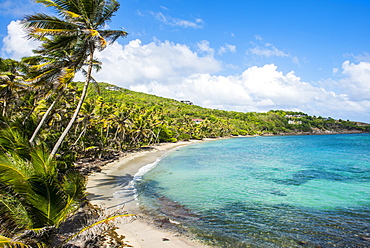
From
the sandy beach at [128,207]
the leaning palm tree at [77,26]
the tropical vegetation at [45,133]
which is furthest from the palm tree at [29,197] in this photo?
the leaning palm tree at [77,26]

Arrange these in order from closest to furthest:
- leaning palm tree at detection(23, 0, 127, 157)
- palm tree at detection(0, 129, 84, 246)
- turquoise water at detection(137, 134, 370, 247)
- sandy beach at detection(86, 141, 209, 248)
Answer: palm tree at detection(0, 129, 84, 246)
sandy beach at detection(86, 141, 209, 248)
turquoise water at detection(137, 134, 370, 247)
leaning palm tree at detection(23, 0, 127, 157)

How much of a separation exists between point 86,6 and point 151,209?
909cm

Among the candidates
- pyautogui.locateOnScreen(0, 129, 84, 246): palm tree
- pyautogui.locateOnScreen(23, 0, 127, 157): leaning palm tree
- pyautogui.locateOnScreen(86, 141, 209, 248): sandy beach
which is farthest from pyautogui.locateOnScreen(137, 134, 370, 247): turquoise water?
pyautogui.locateOnScreen(23, 0, 127, 157): leaning palm tree

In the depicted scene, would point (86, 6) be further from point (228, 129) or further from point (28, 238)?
point (228, 129)

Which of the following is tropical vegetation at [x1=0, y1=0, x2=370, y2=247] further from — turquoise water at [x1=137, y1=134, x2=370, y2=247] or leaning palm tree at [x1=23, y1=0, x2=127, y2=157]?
turquoise water at [x1=137, y1=134, x2=370, y2=247]

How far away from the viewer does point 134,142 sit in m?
38.4

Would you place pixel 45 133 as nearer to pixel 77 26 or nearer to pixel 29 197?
pixel 77 26

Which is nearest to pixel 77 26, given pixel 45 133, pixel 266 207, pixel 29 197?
pixel 29 197

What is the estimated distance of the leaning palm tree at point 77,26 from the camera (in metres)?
9.05

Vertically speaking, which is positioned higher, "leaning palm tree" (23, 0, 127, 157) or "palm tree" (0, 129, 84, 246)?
"leaning palm tree" (23, 0, 127, 157)

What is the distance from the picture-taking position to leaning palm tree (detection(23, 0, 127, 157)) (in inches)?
356

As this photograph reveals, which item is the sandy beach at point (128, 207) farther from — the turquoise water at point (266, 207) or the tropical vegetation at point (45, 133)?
the tropical vegetation at point (45, 133)

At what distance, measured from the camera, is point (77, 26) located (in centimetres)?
994

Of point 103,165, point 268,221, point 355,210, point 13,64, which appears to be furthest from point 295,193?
point 13,64
